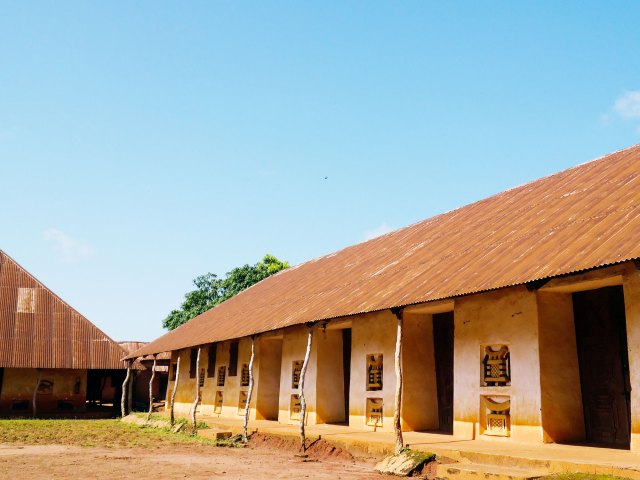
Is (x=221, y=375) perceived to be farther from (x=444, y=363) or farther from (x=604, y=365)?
(x=604, y=365)

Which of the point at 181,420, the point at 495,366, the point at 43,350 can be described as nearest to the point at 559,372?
the point at 495,366

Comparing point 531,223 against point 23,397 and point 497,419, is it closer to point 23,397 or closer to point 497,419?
point 497,419

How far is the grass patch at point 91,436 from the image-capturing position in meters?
15.3

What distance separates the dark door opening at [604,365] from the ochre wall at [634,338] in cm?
155

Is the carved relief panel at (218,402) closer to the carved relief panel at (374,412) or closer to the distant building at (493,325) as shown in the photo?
the distant building at (493,325)

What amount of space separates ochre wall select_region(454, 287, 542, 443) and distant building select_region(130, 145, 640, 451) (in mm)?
22

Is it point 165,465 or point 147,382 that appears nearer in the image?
point 165,465

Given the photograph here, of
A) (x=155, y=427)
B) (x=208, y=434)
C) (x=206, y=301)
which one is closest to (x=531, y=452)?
(x=208, y=434)

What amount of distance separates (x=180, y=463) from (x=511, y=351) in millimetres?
6165

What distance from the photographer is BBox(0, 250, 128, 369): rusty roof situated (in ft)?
84.2

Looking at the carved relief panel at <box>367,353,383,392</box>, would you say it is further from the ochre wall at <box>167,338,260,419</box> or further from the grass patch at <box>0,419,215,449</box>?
the ochre wall at <box>167,338,260,419</box>

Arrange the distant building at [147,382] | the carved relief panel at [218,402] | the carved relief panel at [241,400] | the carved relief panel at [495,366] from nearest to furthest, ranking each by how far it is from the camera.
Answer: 1. the carved relief panel at [495,366]
2. the carved relief panel at [241,400]
3. the carved relief panel at [218,402]
4. the distant building at [147,382]

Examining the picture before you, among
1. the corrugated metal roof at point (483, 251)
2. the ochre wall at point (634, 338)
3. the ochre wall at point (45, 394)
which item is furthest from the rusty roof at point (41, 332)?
the ochre wall at point (634, 338)

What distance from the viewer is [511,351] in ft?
36.6
